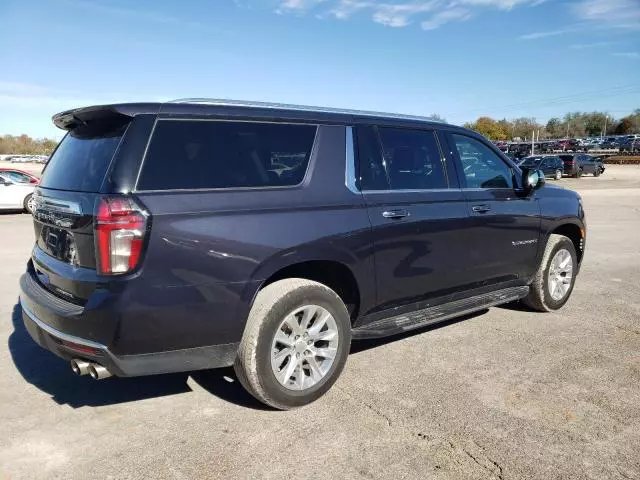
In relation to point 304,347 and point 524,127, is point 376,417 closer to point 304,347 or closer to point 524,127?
point 304,347

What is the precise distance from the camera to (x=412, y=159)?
430 cm

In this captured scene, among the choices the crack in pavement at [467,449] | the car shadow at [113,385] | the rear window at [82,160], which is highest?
the rear window at [82,160]

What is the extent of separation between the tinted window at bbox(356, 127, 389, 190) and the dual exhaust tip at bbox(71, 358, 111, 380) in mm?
2033

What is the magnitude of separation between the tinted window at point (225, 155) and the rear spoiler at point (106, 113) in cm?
13

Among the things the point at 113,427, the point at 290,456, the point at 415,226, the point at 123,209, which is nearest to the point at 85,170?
the point at 123,209

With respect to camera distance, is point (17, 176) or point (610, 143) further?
point (610, 143)

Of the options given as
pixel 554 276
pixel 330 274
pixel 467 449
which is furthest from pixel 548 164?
pixel 467 449

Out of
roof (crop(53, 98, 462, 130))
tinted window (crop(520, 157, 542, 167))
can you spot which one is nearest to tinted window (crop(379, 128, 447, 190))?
roof (crop(53, 98, 462, 130))

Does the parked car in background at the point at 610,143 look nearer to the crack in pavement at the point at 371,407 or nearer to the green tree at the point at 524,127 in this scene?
the green tree at the point at 524,127

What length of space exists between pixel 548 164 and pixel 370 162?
33082 millimetres

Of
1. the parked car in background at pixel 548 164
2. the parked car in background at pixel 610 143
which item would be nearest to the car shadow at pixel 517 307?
the parked car in background at pixel 548 164

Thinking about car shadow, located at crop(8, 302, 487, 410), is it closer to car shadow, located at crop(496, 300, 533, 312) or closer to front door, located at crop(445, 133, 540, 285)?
front door, located at crop(445, 133, 540, 285)

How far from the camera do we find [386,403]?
3.58 meters

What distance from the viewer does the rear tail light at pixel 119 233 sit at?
9.36 feet
